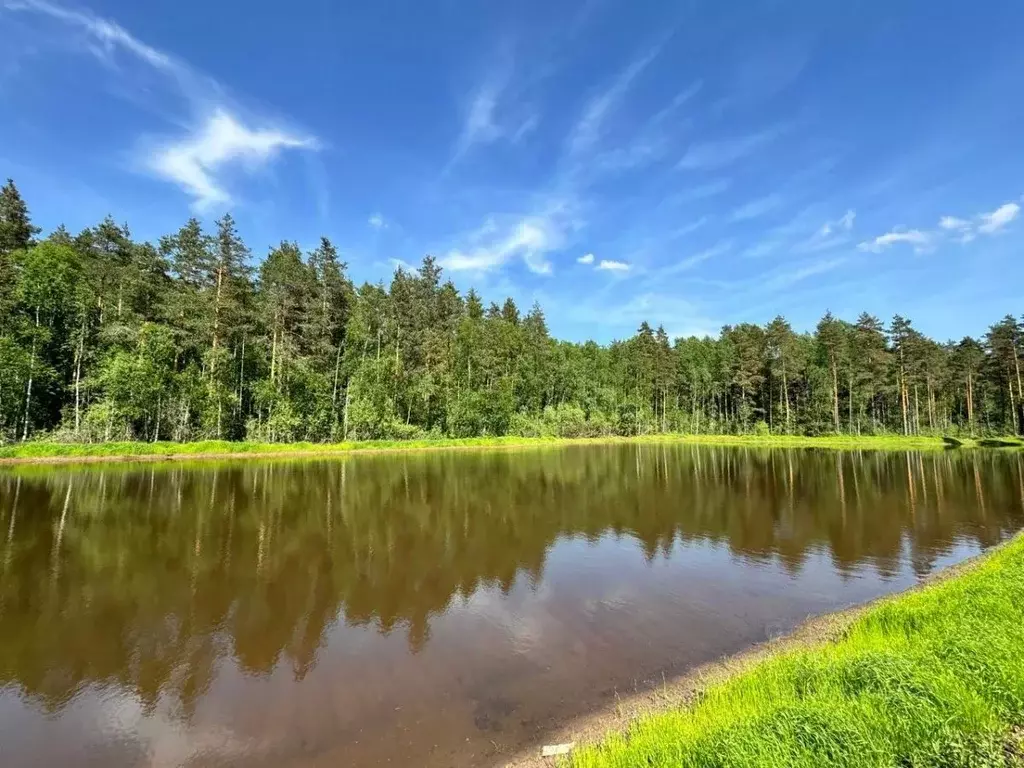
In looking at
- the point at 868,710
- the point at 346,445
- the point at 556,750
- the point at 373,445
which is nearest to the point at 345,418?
the point at 346,445

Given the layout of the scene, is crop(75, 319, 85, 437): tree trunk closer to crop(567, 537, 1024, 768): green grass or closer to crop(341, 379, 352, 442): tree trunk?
crop(341, 379, 352, 442): tree trunk

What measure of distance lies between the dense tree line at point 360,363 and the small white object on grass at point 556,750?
52.0m

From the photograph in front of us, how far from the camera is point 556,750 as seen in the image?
21.7 feet

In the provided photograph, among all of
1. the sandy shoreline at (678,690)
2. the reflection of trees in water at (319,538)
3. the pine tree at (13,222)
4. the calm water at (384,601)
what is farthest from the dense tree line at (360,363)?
the sandy shoreline at (678,690)

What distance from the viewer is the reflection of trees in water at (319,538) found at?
412 inches

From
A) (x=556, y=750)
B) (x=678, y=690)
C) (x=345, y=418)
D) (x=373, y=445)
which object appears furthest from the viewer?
(x=345, y=418)

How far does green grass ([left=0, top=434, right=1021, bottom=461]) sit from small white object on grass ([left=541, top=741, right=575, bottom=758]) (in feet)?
155

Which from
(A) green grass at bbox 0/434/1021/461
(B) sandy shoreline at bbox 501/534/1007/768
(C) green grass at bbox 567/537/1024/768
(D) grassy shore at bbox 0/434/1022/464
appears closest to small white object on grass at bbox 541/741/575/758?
(B) sandy shoreline at bbox 501/534/1007/768

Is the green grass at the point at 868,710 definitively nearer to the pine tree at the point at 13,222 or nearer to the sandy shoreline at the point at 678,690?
the sandy shoreline at the point at 678,690

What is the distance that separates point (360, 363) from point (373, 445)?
13.3 m

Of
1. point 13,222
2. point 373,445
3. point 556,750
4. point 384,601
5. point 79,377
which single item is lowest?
point 384,601

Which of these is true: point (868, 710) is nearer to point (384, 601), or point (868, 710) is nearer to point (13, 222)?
point (384, 601)

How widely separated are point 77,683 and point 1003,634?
48.1 ft

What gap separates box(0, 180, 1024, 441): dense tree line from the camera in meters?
47.2
